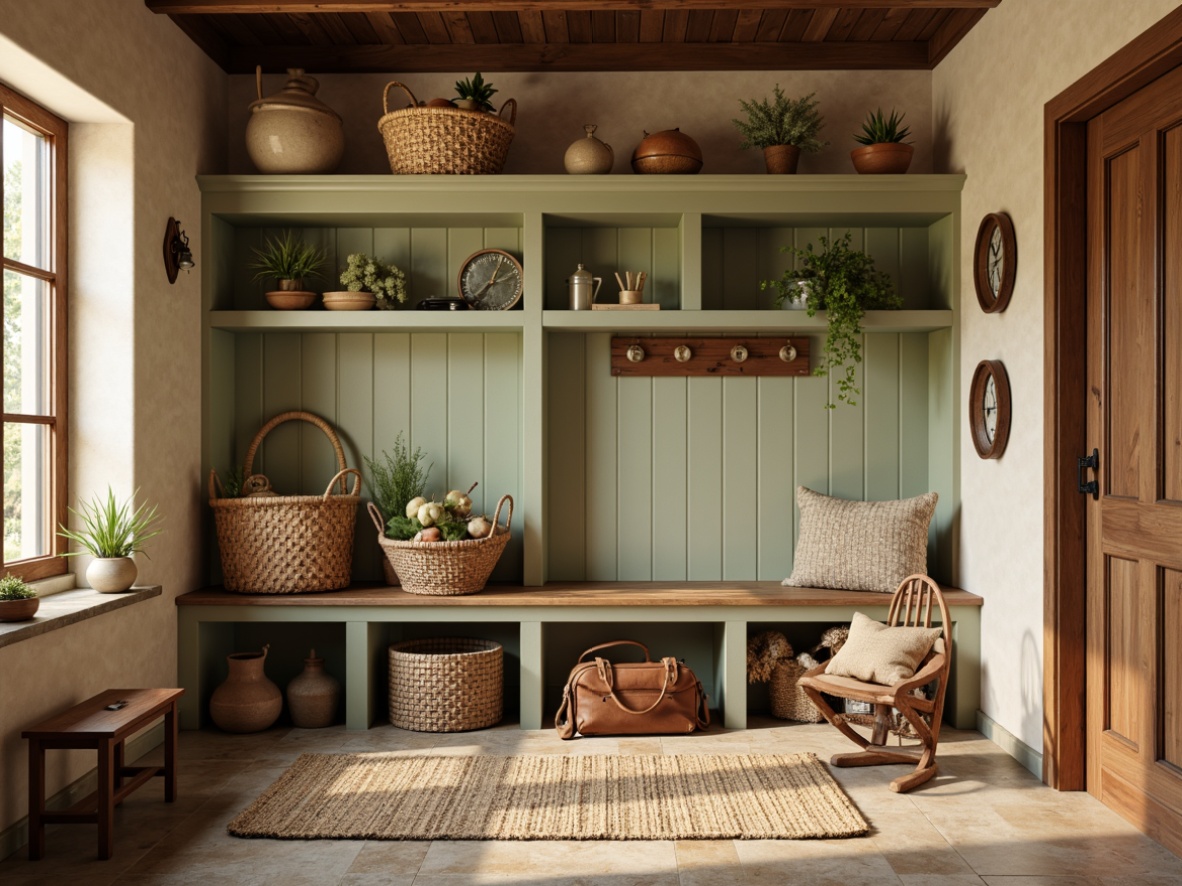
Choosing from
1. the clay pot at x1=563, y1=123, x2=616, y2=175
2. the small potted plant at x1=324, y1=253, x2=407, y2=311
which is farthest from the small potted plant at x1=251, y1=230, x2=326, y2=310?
the clay pot at x1=563, y1=123, x2=616, y2=175

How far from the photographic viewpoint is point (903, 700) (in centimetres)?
354

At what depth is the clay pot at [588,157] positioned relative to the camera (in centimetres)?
459

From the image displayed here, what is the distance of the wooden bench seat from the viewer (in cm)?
436

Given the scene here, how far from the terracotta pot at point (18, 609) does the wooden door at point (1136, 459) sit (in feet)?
11.1

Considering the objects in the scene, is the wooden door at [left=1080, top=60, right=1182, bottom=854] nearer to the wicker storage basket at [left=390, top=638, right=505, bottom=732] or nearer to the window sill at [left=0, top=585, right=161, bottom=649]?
the wicker storage basket at [left=390, top=638, right=505, bottom=732]

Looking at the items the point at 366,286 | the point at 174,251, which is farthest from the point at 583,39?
the point at 174,251

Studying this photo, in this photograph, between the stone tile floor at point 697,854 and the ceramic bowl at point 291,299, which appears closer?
the stone tile floor at point 697,854

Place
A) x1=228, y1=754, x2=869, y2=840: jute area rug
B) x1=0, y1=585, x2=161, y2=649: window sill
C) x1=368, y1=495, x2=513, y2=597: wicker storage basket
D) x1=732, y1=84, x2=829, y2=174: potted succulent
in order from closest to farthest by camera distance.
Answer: x1=0, y1=585, x2=161, y2=649: window sill → x1=228, y1=754, x2=869, y2=840: jute area rug → x1=368, y1=495, x2=513, y2=597: wicker storage basket → x1=732, y1=84, x2=829, y2=174: potted succulent

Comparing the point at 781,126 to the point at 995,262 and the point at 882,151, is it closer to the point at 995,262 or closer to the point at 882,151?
the point at 882,151

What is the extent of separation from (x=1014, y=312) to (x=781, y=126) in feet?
4.54

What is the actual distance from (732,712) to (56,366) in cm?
300

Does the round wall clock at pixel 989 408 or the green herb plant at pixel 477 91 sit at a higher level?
the green herb plant at pixel 477 91

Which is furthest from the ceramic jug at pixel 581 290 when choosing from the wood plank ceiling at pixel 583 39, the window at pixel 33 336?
the window at pixel 33 336

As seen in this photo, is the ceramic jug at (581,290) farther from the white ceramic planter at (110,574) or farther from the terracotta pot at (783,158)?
the white ceramic planter at (110,574)
